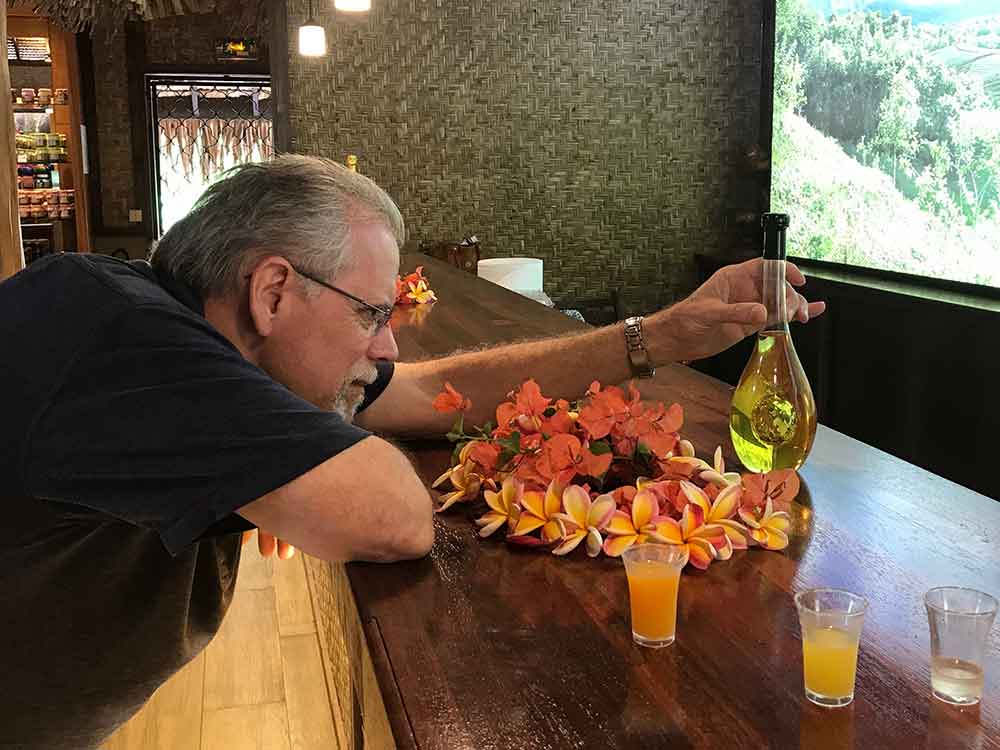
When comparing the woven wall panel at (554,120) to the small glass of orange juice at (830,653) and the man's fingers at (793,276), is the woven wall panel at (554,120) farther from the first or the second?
the small glass of orange juice at (830,653)

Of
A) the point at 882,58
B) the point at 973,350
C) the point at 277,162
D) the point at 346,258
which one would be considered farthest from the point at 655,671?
the point at 882,58

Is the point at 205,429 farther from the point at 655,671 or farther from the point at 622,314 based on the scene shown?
the point at 622,314

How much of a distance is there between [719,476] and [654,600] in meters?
0.40

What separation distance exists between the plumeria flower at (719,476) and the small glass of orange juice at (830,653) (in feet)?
1.28

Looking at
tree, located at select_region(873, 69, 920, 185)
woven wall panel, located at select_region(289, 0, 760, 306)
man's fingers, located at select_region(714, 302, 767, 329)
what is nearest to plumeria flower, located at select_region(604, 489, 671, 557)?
man's fingers, located at select_region(714, 302, 767, 329)

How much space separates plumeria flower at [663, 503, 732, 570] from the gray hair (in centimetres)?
55

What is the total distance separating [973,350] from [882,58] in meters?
1.75

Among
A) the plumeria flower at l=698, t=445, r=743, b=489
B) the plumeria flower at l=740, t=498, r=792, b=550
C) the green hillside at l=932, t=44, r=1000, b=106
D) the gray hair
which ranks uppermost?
the green hillside at l=932, t=44, r=1000, b=106

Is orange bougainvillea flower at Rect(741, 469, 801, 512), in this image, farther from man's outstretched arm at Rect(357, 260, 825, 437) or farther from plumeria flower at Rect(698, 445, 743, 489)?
man's outstretched arm at Rect(357, 260, 825, 437)

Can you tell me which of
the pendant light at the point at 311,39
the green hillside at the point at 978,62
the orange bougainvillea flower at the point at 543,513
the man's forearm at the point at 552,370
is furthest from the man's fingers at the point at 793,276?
the pendant light at the point at 311,39

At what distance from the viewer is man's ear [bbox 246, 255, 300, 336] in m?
1.36

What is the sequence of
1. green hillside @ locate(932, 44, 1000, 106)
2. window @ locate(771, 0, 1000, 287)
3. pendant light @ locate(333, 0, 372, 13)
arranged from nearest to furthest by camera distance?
green hillside @ locate(932, 44, 1000, 106)
window @ locate(771, 0, 1000, 287)
pendant light @ locate(333, 0, 372, 13)

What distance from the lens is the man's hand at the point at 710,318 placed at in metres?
1.67

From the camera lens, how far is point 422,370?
1859 mm
